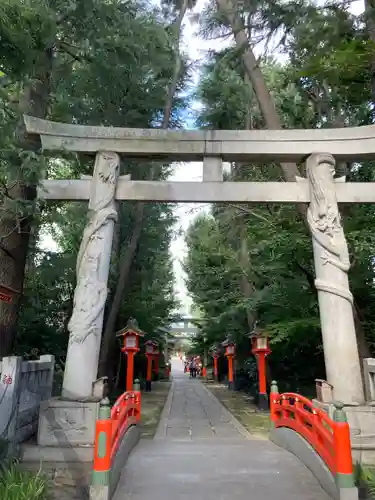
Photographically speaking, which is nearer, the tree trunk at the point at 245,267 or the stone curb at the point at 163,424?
the stone curb at the point at 163,424

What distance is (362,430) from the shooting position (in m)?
6.21

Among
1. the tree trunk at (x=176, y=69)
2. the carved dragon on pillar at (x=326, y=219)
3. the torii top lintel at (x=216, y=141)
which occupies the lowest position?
Answer: the carved dragon on pillar at (x=326, y=219)

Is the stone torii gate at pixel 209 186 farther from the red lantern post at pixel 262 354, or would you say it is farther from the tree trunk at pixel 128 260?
the red lantern post at pixel 262 354

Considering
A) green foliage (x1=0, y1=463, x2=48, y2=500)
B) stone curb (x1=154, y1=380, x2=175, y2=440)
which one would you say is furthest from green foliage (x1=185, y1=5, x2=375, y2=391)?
green foliage (x1=0, y1=463, x2=48, y2=500)

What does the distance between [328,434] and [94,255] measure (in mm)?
4556

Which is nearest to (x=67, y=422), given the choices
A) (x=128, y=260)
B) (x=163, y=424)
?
(x=163, y=424)

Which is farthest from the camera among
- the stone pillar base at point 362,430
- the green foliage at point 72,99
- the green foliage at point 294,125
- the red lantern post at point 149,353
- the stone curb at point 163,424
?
the red lantern post at point 149,353

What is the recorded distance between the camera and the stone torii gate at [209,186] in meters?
6.95

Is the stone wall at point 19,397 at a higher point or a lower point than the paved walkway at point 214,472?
higher

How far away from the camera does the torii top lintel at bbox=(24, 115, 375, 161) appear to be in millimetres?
7582

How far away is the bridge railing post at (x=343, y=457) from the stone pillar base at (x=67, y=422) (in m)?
3.56

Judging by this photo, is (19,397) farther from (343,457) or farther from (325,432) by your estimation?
(343,457)

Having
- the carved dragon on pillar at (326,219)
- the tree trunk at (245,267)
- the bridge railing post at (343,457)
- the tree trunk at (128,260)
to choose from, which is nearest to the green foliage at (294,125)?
the tree trunk at (245,267)

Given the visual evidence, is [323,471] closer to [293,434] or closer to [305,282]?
[293,434]
